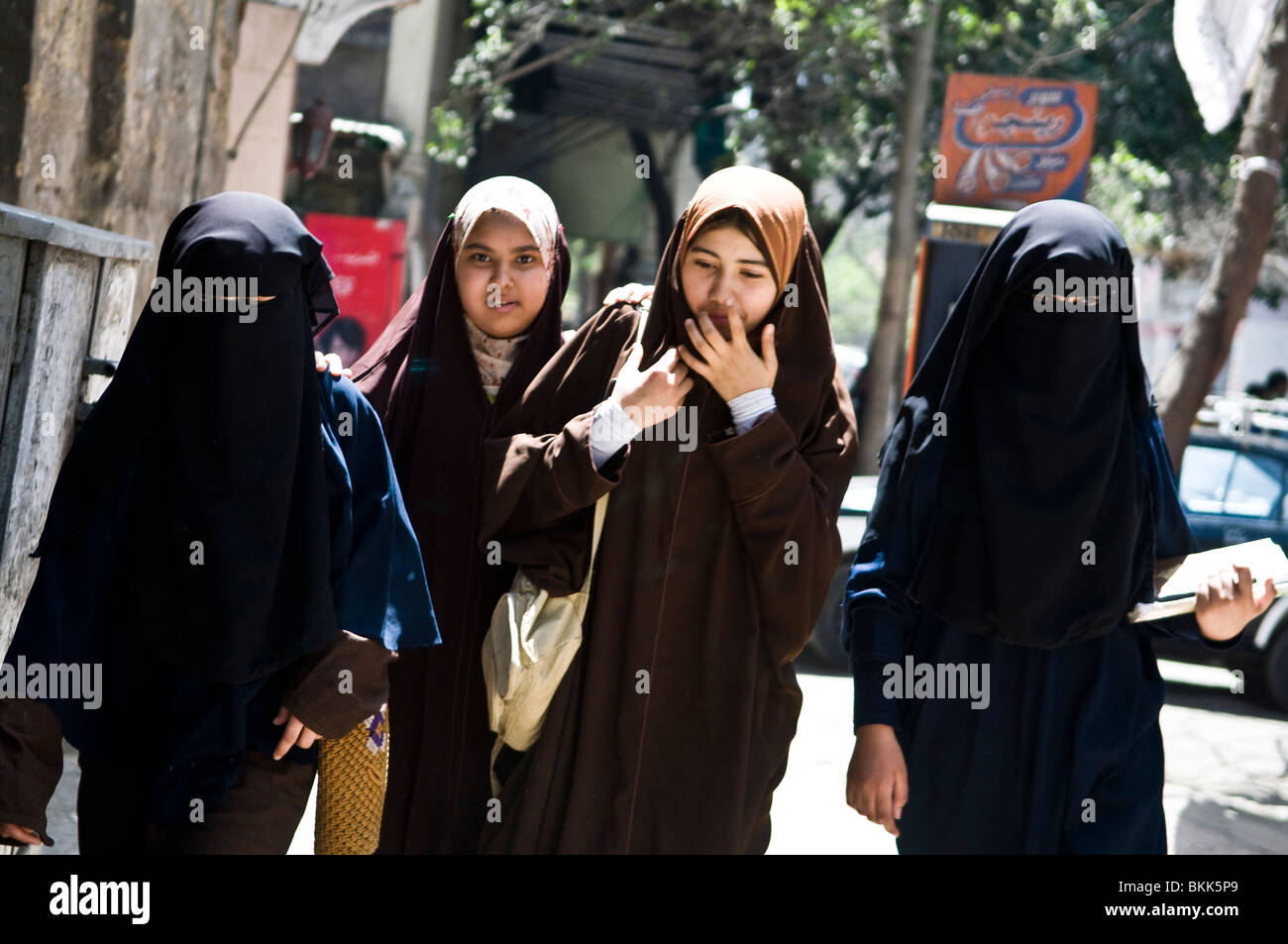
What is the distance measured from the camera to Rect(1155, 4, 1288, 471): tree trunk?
5930 millimetres

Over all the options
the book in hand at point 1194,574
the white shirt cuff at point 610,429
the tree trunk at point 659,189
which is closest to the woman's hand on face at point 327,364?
the white shirt cuff at point 610,429

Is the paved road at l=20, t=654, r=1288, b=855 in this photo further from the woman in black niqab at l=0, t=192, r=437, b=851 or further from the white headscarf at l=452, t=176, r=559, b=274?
the white headscarf at l=452, t=176, r=559, b=274

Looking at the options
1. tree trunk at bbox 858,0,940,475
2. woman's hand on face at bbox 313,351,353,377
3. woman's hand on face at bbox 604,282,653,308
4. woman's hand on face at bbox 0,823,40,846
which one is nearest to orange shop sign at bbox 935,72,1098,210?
tree trunk at bbox 858,0,940,475

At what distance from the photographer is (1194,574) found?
7.72ft

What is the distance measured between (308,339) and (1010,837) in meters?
1.42

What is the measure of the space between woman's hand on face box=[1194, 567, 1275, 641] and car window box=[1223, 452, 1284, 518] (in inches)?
214

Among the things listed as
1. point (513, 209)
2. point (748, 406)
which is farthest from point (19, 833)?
point (513, 209)

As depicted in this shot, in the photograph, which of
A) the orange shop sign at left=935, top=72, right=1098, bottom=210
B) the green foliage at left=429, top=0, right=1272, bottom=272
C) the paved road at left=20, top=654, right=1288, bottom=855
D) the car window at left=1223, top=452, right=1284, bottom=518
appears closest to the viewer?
the paved road at left=20, top=654, right=1288, bottom=855

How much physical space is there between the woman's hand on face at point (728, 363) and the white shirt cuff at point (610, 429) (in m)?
0.14

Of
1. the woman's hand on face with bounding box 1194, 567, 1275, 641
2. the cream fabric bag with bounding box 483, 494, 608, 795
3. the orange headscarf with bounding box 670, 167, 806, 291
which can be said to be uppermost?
the orange headscarf with bounding box 670, 167, 806, 291

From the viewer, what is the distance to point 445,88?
1286 centimetres
